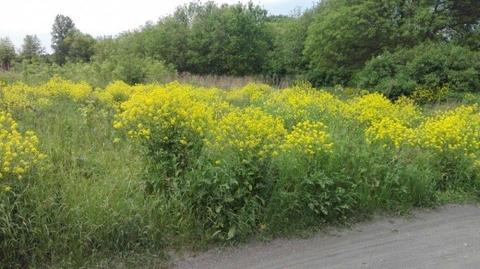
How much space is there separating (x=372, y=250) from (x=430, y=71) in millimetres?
19123

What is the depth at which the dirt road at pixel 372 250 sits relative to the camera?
448 cm

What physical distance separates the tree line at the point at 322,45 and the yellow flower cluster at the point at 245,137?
1570 cm

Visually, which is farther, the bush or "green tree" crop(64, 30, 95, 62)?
"green tree" crop(64, 30, 95, 62)

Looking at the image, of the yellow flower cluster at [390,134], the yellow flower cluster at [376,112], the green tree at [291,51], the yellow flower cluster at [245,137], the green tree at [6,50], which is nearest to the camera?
the yellow flower cluster at [245,137]

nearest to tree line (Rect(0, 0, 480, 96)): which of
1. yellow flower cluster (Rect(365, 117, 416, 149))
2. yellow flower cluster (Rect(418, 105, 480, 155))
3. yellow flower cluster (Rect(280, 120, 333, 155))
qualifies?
yellow flower cluster (Rect(418, 105, 480, 155))

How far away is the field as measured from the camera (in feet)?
13.8

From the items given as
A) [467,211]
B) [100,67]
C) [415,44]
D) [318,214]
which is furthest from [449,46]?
[318,214]

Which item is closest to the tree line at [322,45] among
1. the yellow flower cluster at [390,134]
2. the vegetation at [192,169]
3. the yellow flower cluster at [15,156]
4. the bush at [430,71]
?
the bush at [430,71]

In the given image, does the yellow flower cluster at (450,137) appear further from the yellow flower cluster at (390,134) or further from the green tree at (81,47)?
the green tree at (81,47)

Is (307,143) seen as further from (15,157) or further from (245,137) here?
(15,157)

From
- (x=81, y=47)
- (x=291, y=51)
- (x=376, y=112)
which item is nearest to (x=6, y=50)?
(x=81, y=47)

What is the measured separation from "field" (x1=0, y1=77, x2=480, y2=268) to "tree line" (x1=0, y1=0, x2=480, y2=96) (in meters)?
A: 15.1

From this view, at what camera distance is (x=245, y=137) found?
208 inches

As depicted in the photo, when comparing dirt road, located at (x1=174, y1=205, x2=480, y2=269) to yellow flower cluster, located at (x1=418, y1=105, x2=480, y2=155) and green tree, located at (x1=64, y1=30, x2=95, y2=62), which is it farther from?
green tree, located at (x1=64, y1=30, x2=95, y2=62)
